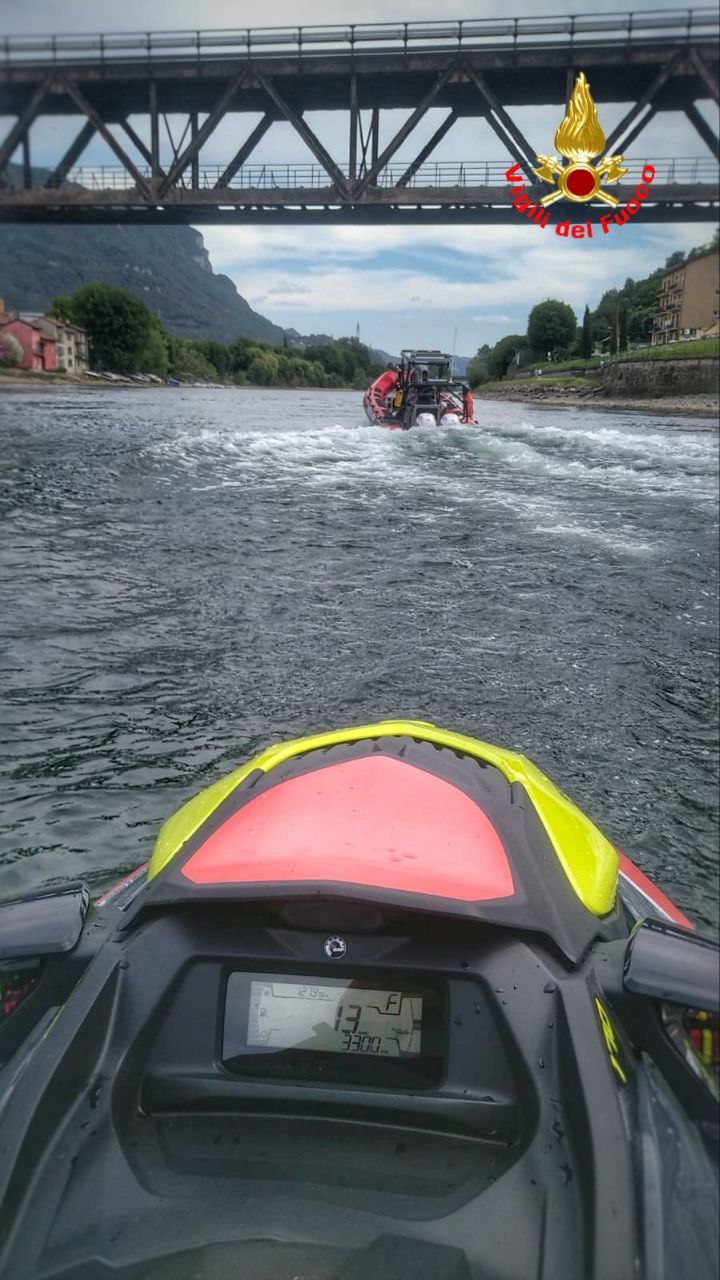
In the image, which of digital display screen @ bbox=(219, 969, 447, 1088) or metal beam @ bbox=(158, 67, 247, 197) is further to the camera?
metal beam @ bbox=(158, 67, 247, 197)

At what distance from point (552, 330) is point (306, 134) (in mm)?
81264

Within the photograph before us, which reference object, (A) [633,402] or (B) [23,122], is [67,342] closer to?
(A) [633,402]

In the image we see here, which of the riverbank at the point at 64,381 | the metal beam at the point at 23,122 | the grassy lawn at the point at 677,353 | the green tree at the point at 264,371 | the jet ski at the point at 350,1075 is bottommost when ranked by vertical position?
the jet ski at the point at 350,1075

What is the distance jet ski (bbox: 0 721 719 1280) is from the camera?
59.3 inches

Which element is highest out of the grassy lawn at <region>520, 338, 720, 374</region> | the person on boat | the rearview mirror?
the grassy lawn at <region>520, 338, 720, 374</region>

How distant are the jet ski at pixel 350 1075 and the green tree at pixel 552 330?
101318 mm

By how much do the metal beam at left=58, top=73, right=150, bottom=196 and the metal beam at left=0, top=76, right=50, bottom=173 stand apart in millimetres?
608

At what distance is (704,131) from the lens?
78.0ft

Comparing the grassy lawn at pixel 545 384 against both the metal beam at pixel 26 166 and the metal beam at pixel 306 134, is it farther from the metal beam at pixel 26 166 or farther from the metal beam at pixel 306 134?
the metal beam at pixel 26 166

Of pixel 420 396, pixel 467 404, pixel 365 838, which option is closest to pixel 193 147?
pixel 420 396

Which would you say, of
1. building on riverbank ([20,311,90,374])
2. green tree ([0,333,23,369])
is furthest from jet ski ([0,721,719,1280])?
building on riverbank ([20,311,90,374])

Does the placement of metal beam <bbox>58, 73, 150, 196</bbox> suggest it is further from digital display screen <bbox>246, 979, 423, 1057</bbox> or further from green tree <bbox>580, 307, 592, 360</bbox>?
green tree <bbox>580, 307, 592, 360</bbox>

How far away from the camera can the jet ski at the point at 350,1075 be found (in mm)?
1507

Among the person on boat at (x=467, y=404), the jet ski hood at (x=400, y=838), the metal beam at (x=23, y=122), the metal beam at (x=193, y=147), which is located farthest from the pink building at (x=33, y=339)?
the jet ski hood at (x=400, y=838)
